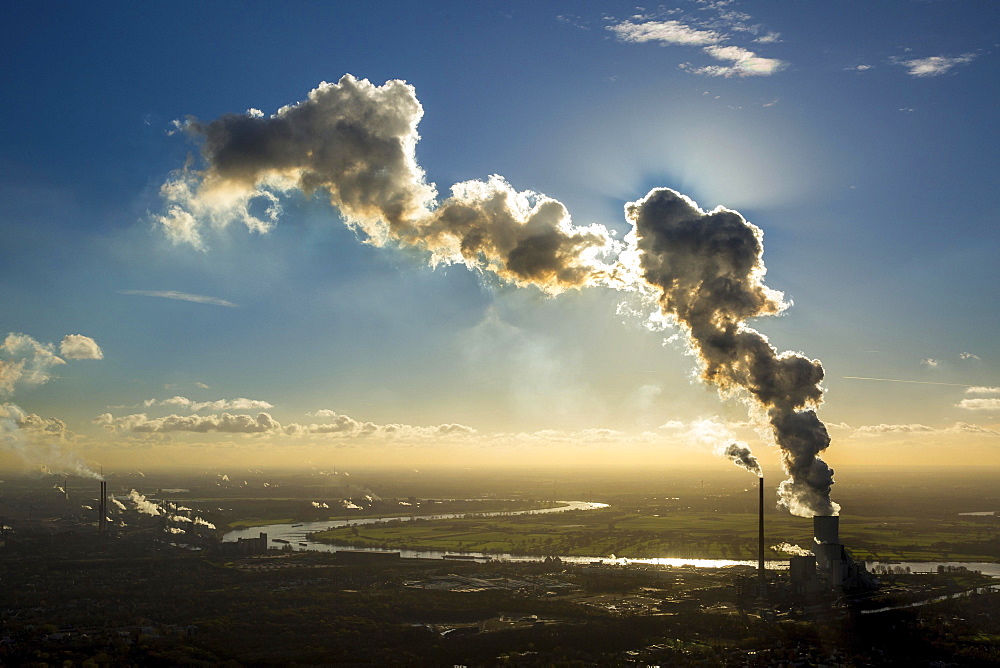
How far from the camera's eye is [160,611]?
240ft

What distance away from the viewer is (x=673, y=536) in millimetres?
135000

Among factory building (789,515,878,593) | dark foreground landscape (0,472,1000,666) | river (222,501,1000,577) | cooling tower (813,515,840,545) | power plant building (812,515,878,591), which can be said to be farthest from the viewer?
river (222,501,1000,577)

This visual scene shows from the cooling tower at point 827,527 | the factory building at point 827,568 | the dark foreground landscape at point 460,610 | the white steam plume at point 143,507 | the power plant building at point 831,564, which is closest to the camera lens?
the dark foreground landscape at point 460,610

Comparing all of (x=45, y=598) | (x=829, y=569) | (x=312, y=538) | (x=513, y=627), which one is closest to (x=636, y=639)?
(x=513, y=627)

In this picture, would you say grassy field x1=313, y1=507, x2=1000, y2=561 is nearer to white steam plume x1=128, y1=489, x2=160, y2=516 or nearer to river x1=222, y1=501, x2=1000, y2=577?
river x1=222, y1=501, x2=1000, y2=577

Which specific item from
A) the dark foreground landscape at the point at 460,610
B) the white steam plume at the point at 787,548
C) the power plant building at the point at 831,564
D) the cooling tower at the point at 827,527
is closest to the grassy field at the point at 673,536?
the white steam plume at the point at 787,548

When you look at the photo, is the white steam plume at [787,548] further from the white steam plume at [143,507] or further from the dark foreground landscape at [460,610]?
the white steam plume at [143,507]

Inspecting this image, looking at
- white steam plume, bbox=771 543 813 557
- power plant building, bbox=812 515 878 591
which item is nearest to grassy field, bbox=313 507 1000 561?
white steam plume, bbox=771 543 813 557

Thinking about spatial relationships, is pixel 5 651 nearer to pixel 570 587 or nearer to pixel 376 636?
pixel 376 636

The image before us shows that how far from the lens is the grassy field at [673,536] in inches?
4579

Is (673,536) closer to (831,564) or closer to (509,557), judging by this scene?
(509,557)

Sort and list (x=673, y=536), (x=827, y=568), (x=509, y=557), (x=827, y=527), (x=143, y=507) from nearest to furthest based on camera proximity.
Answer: (x=827, y=568), (x=827, y=527), (x=509, y=557), (x=673, y=536), (x=143, y=507)

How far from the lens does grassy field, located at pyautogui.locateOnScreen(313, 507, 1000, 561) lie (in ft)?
382

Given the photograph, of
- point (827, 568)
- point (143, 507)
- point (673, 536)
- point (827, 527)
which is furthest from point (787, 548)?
point (143, 507)
